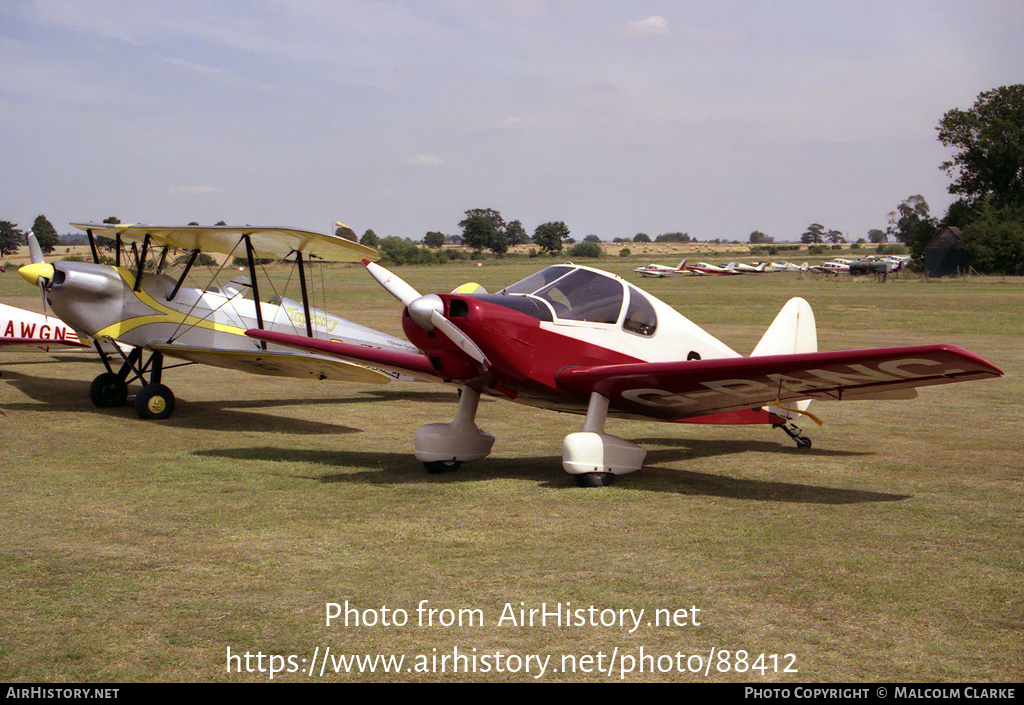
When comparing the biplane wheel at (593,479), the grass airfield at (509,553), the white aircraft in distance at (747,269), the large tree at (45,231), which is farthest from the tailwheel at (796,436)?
the large tree at (45,231)

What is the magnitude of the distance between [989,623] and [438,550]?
3304 mm

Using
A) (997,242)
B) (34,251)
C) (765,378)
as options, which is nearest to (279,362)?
(34,251)

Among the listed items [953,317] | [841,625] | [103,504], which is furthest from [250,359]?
[953,317]

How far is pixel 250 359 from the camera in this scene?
12.7 m

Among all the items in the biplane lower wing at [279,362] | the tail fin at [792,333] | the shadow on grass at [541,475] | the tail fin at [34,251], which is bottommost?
the shadow on grass at [541,475]

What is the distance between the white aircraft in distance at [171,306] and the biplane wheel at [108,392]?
0.01 m

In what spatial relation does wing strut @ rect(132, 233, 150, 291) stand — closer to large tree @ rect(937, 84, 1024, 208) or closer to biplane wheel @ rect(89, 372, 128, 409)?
biplane wheel @ rect(89, 372, 128, 409)

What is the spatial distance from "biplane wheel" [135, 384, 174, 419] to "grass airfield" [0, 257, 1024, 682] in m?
0.49

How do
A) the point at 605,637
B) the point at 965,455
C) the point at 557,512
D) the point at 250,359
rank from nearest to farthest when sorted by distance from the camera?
the point at 605,637, the point at 557,512, the point at 965,455, the point at 250,359

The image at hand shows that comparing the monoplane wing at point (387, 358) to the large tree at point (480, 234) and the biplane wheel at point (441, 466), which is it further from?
the large tree at point (480, 234)

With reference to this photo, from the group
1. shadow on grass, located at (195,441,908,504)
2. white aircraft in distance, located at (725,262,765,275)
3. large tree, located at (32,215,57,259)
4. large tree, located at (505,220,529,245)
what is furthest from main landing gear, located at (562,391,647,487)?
large tree, located at (505,220,529,245)

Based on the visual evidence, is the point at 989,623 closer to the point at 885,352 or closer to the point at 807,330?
the point at 885,352

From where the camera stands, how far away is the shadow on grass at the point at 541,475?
784cm

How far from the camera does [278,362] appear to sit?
41.4 feet
